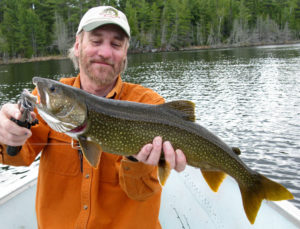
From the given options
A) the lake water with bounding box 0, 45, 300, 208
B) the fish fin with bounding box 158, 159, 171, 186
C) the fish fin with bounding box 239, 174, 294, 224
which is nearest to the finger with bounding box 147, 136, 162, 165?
the fish fin with bounding box 158, 159, 171, 186

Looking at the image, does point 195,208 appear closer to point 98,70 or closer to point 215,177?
point 215,177

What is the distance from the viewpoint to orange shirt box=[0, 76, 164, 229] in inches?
99.3

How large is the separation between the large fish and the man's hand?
54 millimetres

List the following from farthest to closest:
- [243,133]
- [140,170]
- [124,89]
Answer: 1. [243,133]
2. [124,89]
3. [140,170]

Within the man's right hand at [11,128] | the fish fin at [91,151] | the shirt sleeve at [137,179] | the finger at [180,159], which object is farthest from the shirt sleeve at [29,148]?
the finger at [180,159]

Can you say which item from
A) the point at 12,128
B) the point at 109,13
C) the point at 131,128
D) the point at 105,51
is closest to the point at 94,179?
the point at 131,128

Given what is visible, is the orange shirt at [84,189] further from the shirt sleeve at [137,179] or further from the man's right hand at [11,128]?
the man's right hand at [11,128]

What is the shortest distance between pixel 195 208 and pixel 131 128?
7.80 ft

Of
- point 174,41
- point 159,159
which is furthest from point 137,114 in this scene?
point 174,41

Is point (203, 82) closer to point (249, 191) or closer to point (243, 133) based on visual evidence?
point (243, 133)

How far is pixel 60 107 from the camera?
7.56ft

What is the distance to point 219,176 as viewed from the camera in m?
2.59

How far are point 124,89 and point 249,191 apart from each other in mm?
1802

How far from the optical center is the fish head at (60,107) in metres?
2.27
